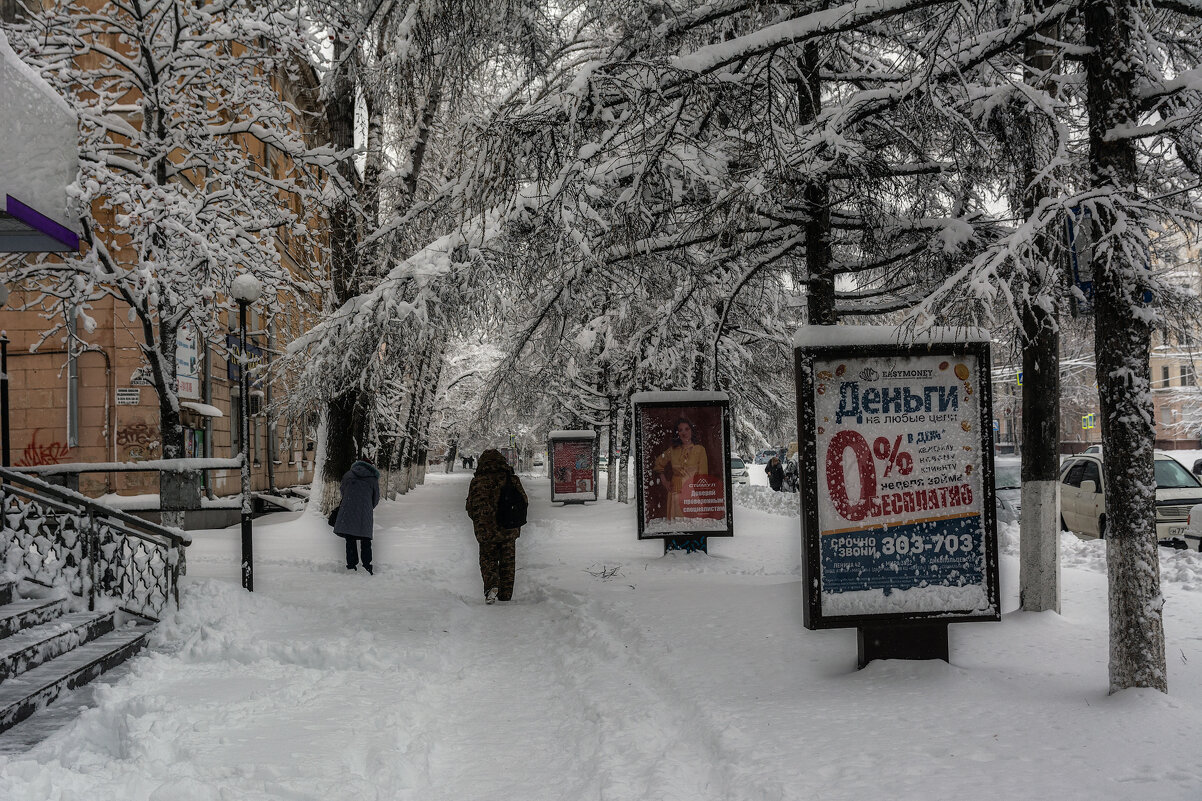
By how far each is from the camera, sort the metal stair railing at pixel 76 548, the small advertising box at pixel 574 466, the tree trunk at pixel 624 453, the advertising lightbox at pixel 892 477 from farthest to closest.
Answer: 1. the small advertising box at pixel 574 466
2. the tree trunk at pixel 624 453
3. the metal stair railing at pixel 76 548
4. the advertising lightbox at pixel 892 477

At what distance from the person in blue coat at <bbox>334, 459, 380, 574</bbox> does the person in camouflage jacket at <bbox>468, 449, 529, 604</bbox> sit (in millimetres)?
2690

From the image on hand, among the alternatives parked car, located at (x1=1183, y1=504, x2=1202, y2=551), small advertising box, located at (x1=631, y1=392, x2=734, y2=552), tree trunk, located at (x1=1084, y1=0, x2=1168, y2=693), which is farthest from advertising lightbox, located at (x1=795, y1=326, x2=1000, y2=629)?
parked car, located at (x1=1183, y1=504, x2=1202, y2=551)

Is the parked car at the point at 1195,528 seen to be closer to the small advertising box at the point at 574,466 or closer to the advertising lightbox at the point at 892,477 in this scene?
the advertising lightbox at the point at 892,477

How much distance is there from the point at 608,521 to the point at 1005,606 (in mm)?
13956

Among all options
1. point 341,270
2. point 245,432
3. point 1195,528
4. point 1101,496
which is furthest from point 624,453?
point 245,432

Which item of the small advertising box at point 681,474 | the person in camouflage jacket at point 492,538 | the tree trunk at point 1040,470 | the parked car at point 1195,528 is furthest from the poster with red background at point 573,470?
the tree trunk at point 1040,470

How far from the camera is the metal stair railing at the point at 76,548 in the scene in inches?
330

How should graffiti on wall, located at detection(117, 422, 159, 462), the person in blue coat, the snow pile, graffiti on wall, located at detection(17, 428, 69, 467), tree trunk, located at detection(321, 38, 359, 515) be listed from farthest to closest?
the snow pile, graffiti on wall, located at detection(117, 422, 159, 462), graffiti on wall, located at detection(17, 428, 69, 467), tree trunk, located at detection(321, 38, 359, 515), the person in blue coat

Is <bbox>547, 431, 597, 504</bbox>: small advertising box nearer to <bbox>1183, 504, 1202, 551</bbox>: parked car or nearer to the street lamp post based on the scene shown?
<bbox>1183, 504, 1202, 551</bbox>: parked car

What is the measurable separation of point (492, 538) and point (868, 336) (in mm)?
5947

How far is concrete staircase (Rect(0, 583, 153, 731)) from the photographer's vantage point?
235 inches

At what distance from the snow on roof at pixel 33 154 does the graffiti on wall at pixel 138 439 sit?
16.7 metres

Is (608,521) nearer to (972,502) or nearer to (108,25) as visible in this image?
(108,25)

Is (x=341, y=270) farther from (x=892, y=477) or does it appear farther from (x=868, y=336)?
(x=892, y=477)
